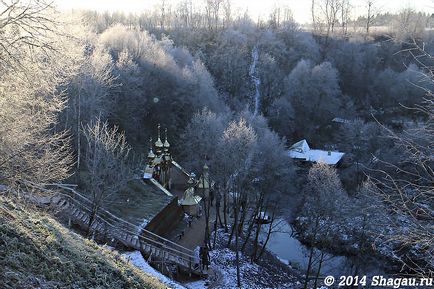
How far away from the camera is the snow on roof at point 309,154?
3796 cm

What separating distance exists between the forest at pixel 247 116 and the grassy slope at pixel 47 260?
49 centimetres

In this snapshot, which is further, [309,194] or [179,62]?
[179,62]

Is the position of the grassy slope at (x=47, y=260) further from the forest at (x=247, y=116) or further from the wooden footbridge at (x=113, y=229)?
the wooden footbridge at (x=113, y=229)

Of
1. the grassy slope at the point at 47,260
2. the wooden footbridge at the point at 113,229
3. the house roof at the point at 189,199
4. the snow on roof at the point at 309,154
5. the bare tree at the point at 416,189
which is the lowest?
the snow on roof at the point at 309,154

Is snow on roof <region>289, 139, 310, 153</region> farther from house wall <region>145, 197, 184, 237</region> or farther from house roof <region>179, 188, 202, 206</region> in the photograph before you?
house wall <region>145, 197, 184, 237</region>

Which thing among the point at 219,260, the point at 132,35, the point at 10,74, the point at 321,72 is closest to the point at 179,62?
the point at 132,35

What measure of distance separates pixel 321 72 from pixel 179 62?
1488 cm

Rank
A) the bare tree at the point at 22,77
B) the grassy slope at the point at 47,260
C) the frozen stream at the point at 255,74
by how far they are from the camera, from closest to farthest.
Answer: the grassy slope at the point at 47,260
the bare tree at the point at 22,77
the frozen stream at the point at 255,74

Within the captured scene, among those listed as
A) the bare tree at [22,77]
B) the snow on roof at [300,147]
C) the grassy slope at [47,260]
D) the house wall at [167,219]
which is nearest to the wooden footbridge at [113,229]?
the house wall at [167,219]

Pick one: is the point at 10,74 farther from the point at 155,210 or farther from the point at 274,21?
the point at 274,21

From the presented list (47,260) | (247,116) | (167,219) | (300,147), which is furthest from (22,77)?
(300,147)

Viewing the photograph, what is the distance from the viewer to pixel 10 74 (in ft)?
31.3

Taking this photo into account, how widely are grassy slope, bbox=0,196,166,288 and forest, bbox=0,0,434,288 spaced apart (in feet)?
1.61

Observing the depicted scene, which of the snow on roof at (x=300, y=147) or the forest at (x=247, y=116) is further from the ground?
the forest at (x=247, y=116)
